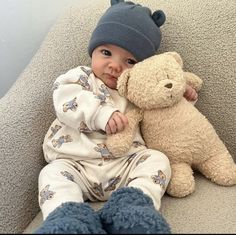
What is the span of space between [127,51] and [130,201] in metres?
0.39

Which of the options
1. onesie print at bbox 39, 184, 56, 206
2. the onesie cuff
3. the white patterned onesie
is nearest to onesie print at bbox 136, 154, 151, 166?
the white patterned onesie

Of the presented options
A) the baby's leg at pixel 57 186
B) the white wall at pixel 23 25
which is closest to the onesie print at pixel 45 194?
the baby's leg at pixel 57 186

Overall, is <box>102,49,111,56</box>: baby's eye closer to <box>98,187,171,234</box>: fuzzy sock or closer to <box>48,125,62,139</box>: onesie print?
<box>48,125,62,139</box>: onesie print

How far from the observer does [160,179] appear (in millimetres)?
965

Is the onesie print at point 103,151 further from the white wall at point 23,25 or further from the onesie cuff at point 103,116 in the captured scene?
the white wall at point 23,25

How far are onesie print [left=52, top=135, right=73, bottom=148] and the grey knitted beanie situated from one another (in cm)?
22

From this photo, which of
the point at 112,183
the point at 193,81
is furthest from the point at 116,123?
the point at 193,81

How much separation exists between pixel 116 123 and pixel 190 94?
0.21 meters

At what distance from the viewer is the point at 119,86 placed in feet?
3.37

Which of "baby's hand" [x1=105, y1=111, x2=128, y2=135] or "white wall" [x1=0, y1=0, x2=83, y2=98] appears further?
"white wall" [x1=0, y1=0, x2=83, y2=98]

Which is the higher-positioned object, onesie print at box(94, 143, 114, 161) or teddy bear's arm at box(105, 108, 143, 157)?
teddy bear's arm at box(105, 108, 143, 157)

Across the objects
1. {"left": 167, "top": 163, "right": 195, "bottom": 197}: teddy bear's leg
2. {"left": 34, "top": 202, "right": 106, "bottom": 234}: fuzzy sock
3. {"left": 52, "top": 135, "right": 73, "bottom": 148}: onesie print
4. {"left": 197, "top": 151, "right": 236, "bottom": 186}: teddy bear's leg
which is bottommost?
{"left": 197, "top": 151, "right": 236, "bottom": 186}: teddy bear's leg

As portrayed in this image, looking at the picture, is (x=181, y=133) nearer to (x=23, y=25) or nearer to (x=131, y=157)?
(x=131, y=157)

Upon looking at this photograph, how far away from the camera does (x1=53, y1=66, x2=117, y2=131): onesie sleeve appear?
1.00m
